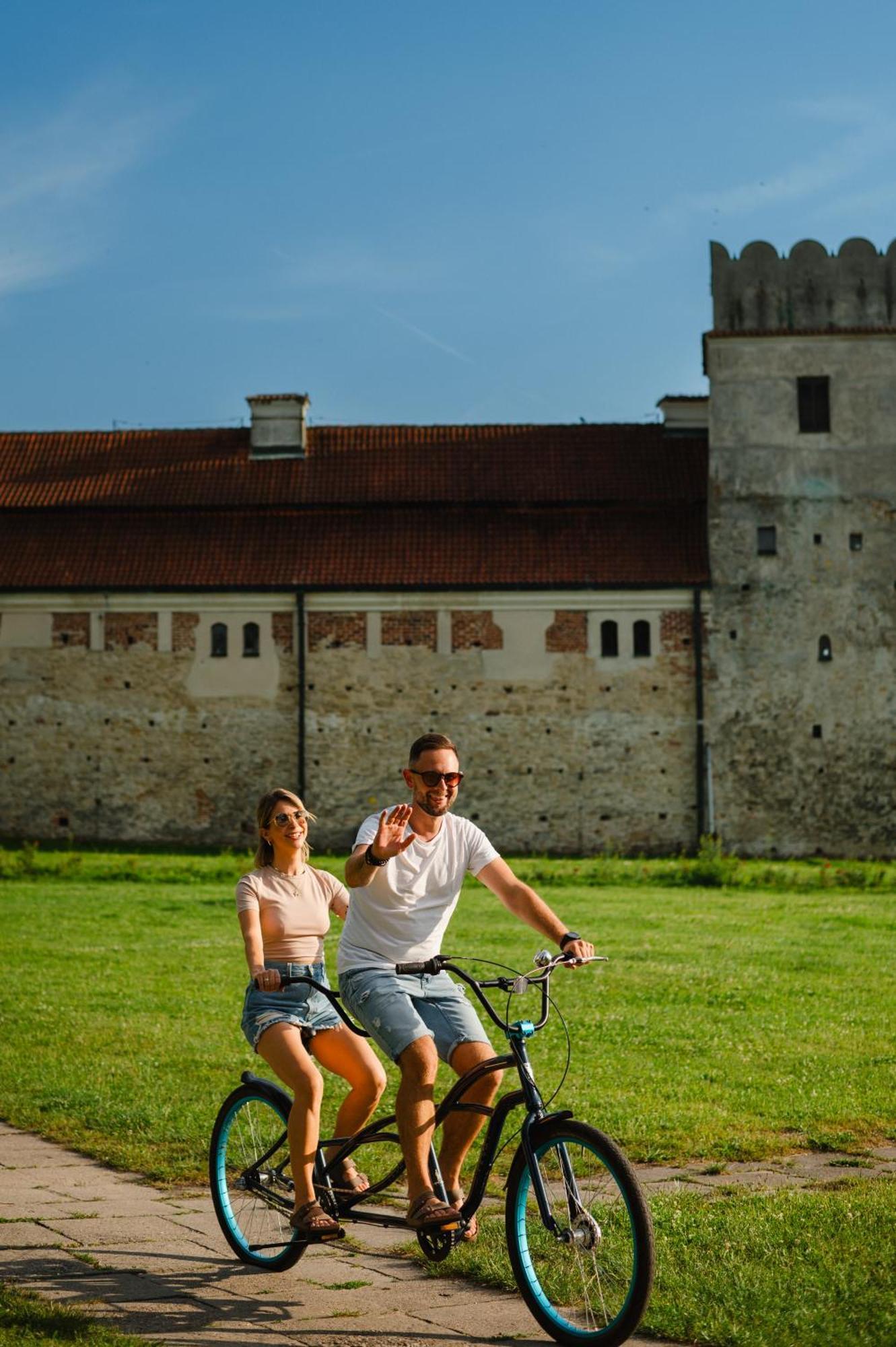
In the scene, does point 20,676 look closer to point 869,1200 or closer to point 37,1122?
point 37,1122

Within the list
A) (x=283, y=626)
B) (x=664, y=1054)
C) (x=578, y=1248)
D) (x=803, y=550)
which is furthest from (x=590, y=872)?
(x=578, y=1248)

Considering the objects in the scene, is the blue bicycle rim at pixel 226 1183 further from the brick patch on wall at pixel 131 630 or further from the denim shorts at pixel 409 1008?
the brick patch on wall at pixel 131 630

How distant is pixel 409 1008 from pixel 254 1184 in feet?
3.61

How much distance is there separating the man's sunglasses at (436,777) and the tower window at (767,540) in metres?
28.9

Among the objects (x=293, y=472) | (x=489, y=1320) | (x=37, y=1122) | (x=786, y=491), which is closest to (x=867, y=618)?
(x=786, y=491)

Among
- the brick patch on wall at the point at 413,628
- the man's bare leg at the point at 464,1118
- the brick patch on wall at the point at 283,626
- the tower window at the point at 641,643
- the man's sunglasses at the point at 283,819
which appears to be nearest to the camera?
the man's bare leg at the point at 464,1118

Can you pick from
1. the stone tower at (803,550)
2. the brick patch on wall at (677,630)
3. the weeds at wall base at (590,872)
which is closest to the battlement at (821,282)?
the stone tower at (803,550)

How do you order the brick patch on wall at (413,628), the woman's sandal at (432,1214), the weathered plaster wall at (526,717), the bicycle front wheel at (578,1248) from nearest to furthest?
the bicycle front wheel at (578,1248) → the woman's sandal at (432,1214) → the weathered plaster wall at (526,717) → the brick patch on wall at (413,628)

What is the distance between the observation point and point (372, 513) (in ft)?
116

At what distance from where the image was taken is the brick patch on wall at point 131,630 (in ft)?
113

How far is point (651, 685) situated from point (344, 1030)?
2799 centimetres

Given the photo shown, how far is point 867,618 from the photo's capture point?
33.2 meters

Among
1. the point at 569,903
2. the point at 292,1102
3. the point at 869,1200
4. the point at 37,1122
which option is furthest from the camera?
the point at 569,903

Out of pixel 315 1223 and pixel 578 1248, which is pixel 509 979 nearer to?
pixel 578 1248
